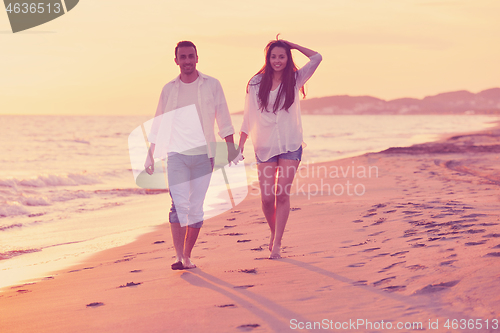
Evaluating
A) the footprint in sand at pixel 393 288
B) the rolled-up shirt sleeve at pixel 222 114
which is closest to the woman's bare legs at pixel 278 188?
the rolled-up shirt sleeve at pixel 222 114

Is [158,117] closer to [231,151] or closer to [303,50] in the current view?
[231,151]

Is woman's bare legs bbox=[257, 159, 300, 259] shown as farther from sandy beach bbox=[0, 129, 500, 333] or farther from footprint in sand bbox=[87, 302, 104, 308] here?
footprint in sand bbox=[87, 302, 104, 308]

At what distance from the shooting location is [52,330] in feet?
9.08

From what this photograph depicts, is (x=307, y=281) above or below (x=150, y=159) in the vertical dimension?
below

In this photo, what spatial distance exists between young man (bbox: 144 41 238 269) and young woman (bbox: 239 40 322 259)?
311mm

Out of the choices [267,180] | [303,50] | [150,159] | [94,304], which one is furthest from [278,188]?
[94,304]

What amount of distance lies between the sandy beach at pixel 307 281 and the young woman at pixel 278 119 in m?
0.60

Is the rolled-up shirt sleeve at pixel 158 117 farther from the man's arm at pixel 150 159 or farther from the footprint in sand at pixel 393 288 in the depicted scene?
the footprint in sand at pixel 393 288


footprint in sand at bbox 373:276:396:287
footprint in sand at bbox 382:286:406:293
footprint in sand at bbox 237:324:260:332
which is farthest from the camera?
footprint in sand at bbox 373:276:396:287

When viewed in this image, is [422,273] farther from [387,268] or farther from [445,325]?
[445,325]

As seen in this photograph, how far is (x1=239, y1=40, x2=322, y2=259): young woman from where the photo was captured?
390 centimetres

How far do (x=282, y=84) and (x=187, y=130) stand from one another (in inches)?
36.0

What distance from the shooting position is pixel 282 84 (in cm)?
390

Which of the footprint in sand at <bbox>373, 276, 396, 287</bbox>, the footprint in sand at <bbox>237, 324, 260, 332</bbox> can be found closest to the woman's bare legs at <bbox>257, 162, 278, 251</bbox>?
the footprint in sand at <bbox>373, 276, 396, 287</bbox>
